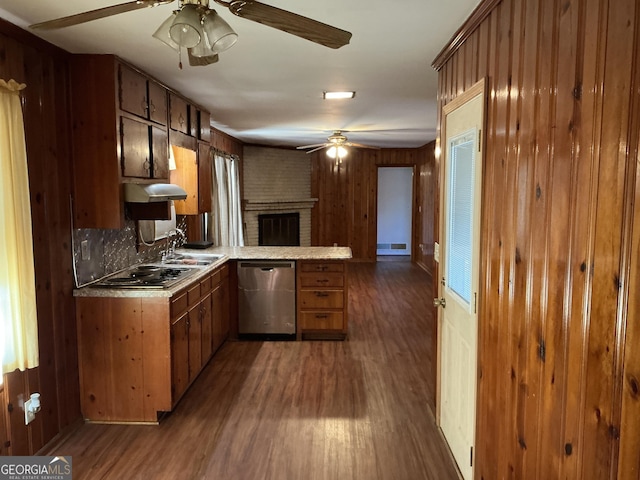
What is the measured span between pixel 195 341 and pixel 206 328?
12.2 inches

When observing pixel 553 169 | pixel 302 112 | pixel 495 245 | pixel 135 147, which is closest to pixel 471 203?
pixel 495 245

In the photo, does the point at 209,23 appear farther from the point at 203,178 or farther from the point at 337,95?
the point at 203,178

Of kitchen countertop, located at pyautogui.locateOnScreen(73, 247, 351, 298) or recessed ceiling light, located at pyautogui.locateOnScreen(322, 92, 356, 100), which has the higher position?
recessed ceiling light, located at pyautogui.locateOnScreen(322, 92, 356, 100)

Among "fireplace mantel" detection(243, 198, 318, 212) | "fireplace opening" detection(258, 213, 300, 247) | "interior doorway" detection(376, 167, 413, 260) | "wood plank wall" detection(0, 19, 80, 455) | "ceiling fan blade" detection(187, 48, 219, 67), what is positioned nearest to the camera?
"ceiling fan blade" detection(187, 48, 219, 67)

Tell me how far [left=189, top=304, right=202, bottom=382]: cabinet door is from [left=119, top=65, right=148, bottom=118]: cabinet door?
57.9 inches

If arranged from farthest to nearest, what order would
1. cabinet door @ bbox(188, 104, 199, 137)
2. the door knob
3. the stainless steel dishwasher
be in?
the stainless steel dishwasher → cabinet door @ bbox(188, 104, 199, 137) → the door knob

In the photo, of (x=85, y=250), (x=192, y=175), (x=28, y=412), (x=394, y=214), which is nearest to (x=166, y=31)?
(x=85, y=250)

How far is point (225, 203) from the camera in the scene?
20.6ft

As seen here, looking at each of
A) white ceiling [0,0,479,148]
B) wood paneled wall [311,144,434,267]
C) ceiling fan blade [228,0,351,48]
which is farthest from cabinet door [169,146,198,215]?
wood paneled wall [311,144,434,267]

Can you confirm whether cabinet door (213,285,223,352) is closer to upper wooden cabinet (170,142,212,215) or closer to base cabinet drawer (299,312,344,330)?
base cabinet drawer (299,312,344,330)

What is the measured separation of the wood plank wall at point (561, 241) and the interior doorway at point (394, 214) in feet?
27.6

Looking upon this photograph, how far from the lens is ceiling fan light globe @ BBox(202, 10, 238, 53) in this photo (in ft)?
4.86

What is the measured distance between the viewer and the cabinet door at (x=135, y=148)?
3.02 m

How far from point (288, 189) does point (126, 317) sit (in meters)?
6.11
